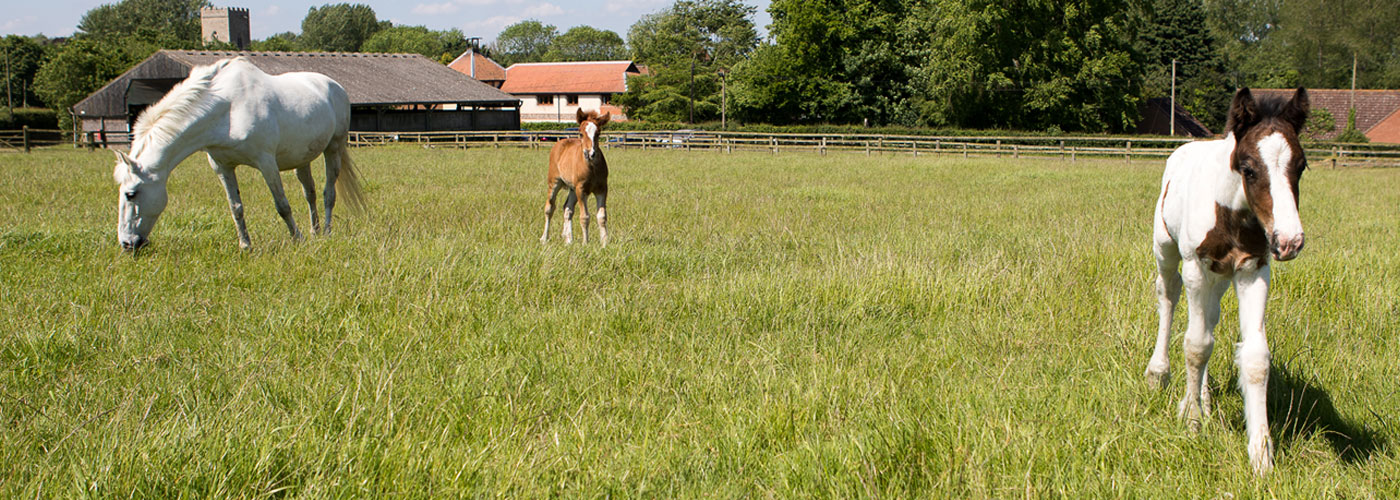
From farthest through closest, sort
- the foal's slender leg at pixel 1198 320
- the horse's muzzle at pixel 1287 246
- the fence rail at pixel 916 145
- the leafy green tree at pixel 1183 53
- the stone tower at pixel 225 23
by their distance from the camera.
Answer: the stone tower at pixel 225 23, the leafy green tree at pixel 1183 53, the fence rail at pixel 916 145, the foal's slender leg at pixel 1198 320, the horse's muzzle at pixel 1287 246

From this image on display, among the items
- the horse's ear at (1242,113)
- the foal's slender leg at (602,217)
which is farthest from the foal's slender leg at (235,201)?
the horse's ear at (1242,113)

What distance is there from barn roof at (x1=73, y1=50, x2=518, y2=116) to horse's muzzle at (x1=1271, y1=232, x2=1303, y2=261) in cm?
4434

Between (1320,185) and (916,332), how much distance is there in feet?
58.0

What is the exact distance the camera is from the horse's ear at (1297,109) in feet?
10.2

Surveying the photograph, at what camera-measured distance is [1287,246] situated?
2863mm

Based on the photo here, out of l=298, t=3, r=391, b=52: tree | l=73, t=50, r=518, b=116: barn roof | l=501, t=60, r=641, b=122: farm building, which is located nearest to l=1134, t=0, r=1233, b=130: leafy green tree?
l=73, t=50, r=518, b=116: barn roof

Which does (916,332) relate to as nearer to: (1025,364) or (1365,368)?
(1025,364)

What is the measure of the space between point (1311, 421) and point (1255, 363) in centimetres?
82

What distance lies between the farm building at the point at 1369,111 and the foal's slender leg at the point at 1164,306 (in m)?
52.7

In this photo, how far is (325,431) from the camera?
10.8 ft

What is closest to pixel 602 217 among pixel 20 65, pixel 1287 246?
pixel 1287 246

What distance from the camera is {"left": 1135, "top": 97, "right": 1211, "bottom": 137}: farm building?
2194 inches

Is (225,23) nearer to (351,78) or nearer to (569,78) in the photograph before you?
(569,78)

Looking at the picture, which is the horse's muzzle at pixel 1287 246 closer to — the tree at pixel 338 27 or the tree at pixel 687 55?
the tree at pixel 687 55
